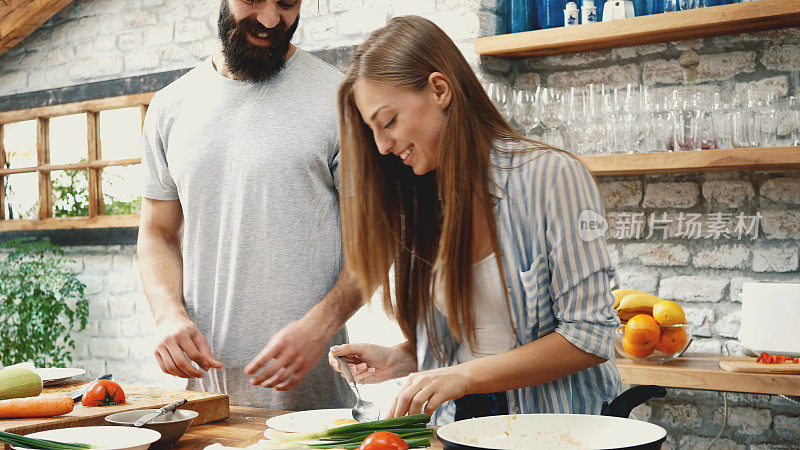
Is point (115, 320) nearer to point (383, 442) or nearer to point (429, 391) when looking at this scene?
point (429, 391)

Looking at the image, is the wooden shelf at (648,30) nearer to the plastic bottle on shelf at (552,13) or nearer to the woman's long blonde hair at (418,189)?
the plastic bottle on shelf at (552,13)

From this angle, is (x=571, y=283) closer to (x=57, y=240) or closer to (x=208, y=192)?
(x=208, y=192)

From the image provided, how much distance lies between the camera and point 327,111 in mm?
2279

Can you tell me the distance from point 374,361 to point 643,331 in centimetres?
141

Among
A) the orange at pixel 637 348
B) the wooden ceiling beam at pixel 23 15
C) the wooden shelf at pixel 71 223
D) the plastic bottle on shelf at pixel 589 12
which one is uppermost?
the wooden ceiling beam at pixel 23 15

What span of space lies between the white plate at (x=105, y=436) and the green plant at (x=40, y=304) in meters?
3.63

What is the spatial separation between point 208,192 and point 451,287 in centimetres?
90

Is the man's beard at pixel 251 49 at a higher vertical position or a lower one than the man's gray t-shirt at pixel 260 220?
higher

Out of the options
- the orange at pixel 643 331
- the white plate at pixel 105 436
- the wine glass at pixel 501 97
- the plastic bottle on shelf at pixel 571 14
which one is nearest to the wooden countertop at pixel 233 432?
the white plate at pixel 105 436

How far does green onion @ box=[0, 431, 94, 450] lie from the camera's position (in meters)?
1.32

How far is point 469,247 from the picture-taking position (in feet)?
5.54

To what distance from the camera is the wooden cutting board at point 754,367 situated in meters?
2.65

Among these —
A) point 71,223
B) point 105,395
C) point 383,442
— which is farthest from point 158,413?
point 71,223

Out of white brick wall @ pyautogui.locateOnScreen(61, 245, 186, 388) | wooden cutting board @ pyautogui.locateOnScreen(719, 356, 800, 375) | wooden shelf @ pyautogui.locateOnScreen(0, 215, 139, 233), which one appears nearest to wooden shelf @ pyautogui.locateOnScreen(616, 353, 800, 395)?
wooden cutting board @ pyautogui.locateOnScreen(719, 356, 800, 375)
